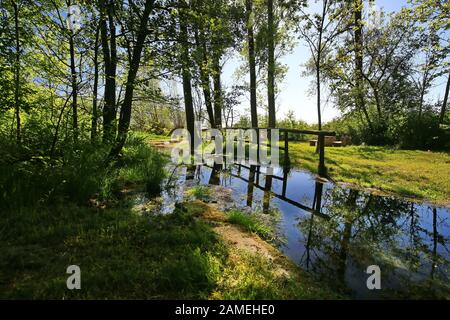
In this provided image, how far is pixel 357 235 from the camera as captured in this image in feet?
11.9

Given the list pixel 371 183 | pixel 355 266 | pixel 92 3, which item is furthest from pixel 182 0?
pixel 355 266

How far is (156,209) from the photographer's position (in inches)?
164

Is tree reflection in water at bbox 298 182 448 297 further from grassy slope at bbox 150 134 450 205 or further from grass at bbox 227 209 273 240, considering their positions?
grassy slope at bbox 150 134 450 205

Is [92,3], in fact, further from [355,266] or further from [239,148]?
[239,148]

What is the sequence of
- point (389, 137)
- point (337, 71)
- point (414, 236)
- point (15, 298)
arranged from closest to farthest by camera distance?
point (15, 298), point (414, 236), point (389, 137), point (337, 71)

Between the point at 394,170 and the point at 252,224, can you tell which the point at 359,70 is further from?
the point at 252,224

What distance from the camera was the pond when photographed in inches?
104

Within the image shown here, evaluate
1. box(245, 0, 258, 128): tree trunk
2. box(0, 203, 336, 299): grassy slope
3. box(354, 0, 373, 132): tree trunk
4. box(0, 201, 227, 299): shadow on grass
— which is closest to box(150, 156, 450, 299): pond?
box(0, 203, 336, 299): grassy slope

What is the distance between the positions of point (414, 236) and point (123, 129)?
5589 millimetres

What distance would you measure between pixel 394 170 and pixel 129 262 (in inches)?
273

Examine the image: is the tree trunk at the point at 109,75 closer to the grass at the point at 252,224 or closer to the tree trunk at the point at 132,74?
the tree trunk at the point at 132,74

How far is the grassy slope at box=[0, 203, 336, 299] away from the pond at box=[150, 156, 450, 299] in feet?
1.61

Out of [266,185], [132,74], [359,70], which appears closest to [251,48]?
[359,70]

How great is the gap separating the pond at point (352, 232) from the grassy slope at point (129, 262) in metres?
0.49
